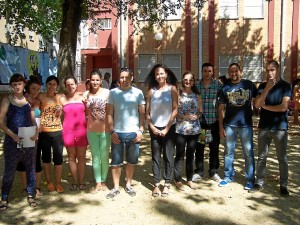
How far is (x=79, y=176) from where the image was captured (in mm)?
5590

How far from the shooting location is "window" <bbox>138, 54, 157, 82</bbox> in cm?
1998

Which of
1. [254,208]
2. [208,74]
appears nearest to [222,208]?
[254,208]

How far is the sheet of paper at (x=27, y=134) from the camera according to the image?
465 cm

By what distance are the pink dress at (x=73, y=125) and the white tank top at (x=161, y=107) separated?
3.39 ft

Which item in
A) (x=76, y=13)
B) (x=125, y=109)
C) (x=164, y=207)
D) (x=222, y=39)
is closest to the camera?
(x=164, y=207)

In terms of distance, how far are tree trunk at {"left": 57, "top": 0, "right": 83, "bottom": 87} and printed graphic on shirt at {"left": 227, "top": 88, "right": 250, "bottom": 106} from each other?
5001 millimetres

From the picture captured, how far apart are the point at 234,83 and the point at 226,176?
1493 millimetres

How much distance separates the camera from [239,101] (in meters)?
5.38

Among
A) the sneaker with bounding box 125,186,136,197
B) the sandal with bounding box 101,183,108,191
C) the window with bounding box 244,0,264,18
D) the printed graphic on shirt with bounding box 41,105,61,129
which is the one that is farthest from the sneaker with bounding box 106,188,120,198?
the window with bounding box 244,0,264,18

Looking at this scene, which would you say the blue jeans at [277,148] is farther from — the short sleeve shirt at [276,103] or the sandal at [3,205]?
the sandal at [3,205]

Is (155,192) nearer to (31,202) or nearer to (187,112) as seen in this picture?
(187,112)

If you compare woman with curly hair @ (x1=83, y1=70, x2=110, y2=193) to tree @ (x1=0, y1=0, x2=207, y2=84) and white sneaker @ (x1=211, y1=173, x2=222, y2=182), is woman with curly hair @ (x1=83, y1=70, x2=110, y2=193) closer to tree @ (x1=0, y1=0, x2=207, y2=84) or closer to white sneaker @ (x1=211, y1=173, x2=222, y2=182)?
white sneaker @ (x1=211, y1=173, x2=222, y2=182)

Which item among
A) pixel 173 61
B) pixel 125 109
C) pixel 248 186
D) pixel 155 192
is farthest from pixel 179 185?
pixel 173 61

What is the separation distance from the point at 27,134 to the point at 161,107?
1793mm
